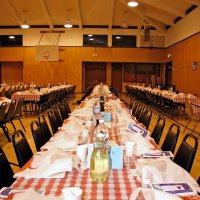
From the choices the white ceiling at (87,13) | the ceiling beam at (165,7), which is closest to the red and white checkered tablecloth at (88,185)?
the ceiling beam at (165,7)

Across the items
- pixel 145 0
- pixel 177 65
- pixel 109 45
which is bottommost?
pixel 177 65

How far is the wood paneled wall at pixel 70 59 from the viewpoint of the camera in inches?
829

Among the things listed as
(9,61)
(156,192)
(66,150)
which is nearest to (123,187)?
(156,192)

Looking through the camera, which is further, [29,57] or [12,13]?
[29,57]

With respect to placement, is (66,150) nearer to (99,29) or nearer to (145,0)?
(145,0)

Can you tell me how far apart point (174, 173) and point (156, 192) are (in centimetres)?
52

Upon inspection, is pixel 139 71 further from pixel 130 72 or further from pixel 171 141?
pixel 171 141

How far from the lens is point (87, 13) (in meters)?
18.8

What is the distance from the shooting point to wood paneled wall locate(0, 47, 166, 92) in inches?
829

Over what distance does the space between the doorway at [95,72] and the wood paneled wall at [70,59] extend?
60 centimetres

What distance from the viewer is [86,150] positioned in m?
2.21

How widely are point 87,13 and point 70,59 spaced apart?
383 cm

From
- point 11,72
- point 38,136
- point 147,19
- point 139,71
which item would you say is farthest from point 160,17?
point 38,136

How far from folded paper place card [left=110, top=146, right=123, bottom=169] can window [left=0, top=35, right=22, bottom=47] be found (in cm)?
2066
